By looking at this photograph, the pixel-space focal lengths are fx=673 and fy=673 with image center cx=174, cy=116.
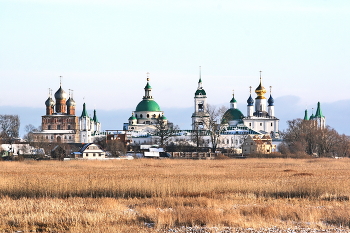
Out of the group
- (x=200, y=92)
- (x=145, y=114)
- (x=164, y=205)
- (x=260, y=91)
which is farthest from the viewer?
(x=145, y=114)

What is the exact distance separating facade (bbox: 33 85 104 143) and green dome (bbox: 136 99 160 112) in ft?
47.3

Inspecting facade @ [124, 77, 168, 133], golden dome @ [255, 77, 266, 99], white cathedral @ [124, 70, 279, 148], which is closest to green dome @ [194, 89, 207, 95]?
white cathedral @ [124, 70, 279, 148]

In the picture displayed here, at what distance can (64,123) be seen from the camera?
139625 millimetres

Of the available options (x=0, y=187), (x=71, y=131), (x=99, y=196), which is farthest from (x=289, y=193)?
(x=71, y=131)

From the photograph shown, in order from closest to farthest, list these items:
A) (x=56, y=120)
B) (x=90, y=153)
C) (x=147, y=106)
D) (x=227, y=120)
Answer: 1. (x=90, y=153)
2. (x=227, y=120)
3. (x=56, y=120)
4. (x=147, y=106)

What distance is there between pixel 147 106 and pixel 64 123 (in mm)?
20922

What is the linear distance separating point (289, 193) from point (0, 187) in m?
11.1

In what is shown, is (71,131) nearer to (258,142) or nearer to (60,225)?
(258,142)

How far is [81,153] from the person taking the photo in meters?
84.1

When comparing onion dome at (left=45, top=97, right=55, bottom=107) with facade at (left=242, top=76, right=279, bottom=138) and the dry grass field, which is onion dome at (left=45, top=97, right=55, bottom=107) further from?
the dry grass field

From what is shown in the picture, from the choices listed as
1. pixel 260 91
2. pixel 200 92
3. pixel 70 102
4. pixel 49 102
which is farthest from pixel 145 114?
pixel 260 91

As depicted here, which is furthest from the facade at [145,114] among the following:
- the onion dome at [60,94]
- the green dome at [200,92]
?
the onion dome at [60,94]

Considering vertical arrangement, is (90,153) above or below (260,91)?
below

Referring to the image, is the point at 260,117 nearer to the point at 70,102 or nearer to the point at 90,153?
the point at 70,102
